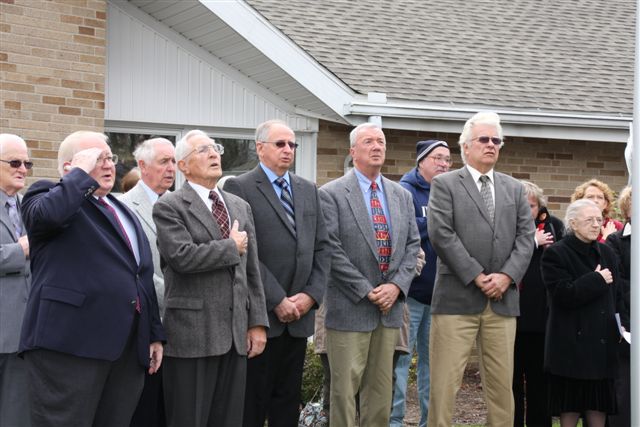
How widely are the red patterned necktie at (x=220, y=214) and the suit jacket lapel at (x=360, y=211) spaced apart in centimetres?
132

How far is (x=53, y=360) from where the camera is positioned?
207 inches

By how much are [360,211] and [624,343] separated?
98.8 inches

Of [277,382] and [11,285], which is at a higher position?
[11,285]

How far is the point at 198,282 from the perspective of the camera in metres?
6.14

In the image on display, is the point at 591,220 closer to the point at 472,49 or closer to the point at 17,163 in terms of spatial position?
the point at 17,163

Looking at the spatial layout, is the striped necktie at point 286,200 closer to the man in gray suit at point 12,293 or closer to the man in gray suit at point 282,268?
the man in gray suit at point 282,268

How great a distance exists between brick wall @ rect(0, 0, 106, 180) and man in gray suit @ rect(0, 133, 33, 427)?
3.14 meters

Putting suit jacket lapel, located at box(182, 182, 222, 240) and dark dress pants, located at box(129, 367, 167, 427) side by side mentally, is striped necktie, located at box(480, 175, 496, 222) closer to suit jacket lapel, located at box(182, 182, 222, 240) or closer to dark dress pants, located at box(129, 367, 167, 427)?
suit jacket lapel, located at box(182, 182, 222, 240)

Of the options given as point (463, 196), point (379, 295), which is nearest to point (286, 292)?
point (379, 295)

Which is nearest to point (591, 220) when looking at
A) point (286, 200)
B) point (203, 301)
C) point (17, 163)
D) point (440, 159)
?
point (440, 159)

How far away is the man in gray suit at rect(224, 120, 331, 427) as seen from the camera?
6793 millimetres

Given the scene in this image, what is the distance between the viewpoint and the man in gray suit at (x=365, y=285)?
23.7 feet

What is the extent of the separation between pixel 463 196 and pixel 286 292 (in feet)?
5.14

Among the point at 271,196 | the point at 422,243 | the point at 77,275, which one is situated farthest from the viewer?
the point at 422,243
